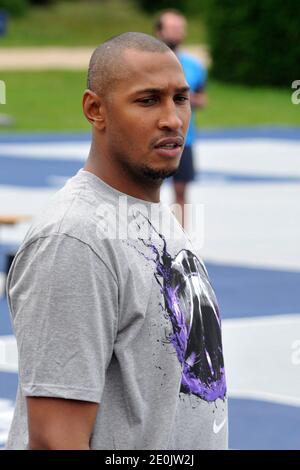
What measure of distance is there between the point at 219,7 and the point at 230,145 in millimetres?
11353

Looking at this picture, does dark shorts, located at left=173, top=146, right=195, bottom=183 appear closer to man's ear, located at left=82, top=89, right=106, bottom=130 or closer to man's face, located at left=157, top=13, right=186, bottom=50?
man's face, located at left=157, top=13, right=186, bottom=50

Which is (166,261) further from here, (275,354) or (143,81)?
(275,354)

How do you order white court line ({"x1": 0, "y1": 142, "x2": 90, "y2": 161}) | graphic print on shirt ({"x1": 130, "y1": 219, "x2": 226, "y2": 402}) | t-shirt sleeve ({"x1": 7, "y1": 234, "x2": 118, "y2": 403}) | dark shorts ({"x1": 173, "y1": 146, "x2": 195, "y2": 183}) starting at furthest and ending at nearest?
white court line ({"x1": 0, "y1": 142, "x2": 90, "y2": 161}), dark shorts ({"x1": 173, "y1": 146, "x2": 195, "y2": 183}), graphic print on shirt ({"x1": 130, "y1": 219, "x2": 226, "y2": 402}), t-shirt sleeve ({"x1": 7, "y1": 234, "x2": 118, "y2": 403})

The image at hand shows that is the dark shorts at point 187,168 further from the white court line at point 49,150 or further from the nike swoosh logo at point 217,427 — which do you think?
the nike swoosh logo at point 217,427

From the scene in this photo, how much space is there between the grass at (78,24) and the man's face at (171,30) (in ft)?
103

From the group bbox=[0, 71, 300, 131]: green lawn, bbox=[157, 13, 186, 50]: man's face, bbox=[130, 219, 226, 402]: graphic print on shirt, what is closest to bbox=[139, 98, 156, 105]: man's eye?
bbox=[130, 219, 226, 402]: graphic print on shirt

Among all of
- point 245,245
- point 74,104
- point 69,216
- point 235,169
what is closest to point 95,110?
point 69,216

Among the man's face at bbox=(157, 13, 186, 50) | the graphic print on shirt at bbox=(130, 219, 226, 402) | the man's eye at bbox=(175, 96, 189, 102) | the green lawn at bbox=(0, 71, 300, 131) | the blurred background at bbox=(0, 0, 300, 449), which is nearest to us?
the graphic print on shirt at bbox=(130, 219, 226, 402)

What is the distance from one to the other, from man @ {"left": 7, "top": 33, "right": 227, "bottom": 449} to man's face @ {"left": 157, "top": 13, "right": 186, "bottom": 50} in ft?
31.3

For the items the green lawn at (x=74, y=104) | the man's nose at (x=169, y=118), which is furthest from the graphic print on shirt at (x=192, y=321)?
the green lawn at (x=74, y=104)

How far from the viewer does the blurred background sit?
323 inches

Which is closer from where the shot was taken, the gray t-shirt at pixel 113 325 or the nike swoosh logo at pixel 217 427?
the gray t-shirt at pixel 113 325

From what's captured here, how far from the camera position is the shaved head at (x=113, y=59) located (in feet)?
10.3
